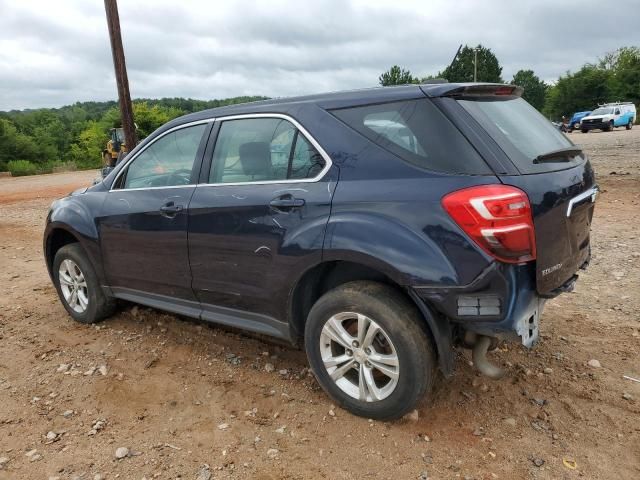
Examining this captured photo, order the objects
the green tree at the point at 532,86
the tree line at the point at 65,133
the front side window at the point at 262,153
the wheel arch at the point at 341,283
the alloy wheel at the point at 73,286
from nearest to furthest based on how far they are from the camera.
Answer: the wheel arch at the point at 341,283, the front side window at the point at 262,153, the alloy wheel at the point at 73,286, the tree line at the point at 65,133, the green tree at the point at 532,86

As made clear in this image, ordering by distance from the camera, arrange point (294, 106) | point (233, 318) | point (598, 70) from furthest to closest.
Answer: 1. point (598, 70)
2. point (233, 318)
3. point (294, 106)

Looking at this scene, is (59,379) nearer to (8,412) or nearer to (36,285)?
(8,412)

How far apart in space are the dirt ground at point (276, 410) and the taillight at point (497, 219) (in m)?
1.07

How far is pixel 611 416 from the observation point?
2871mm

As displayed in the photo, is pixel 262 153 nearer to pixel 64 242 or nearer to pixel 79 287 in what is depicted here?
pixel 79 287

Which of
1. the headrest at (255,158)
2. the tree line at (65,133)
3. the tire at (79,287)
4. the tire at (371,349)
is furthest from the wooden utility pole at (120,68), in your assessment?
the tree line at (65,133)

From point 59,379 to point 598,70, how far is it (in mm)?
70468

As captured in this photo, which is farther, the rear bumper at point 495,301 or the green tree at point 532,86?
the green tree at point 532,86

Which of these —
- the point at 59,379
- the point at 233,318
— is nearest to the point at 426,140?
the point at 233,318

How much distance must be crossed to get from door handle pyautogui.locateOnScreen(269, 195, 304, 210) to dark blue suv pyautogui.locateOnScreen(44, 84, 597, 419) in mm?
11

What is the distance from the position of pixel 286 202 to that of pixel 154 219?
122 centimetres

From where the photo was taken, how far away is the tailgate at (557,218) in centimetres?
244

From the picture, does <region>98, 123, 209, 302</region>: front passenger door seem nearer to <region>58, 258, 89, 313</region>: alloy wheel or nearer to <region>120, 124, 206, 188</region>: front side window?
<region>120, 124, 206, 188</region>: front side window

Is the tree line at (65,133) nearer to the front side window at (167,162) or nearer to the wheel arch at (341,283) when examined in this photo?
the front side window at (167,162)
